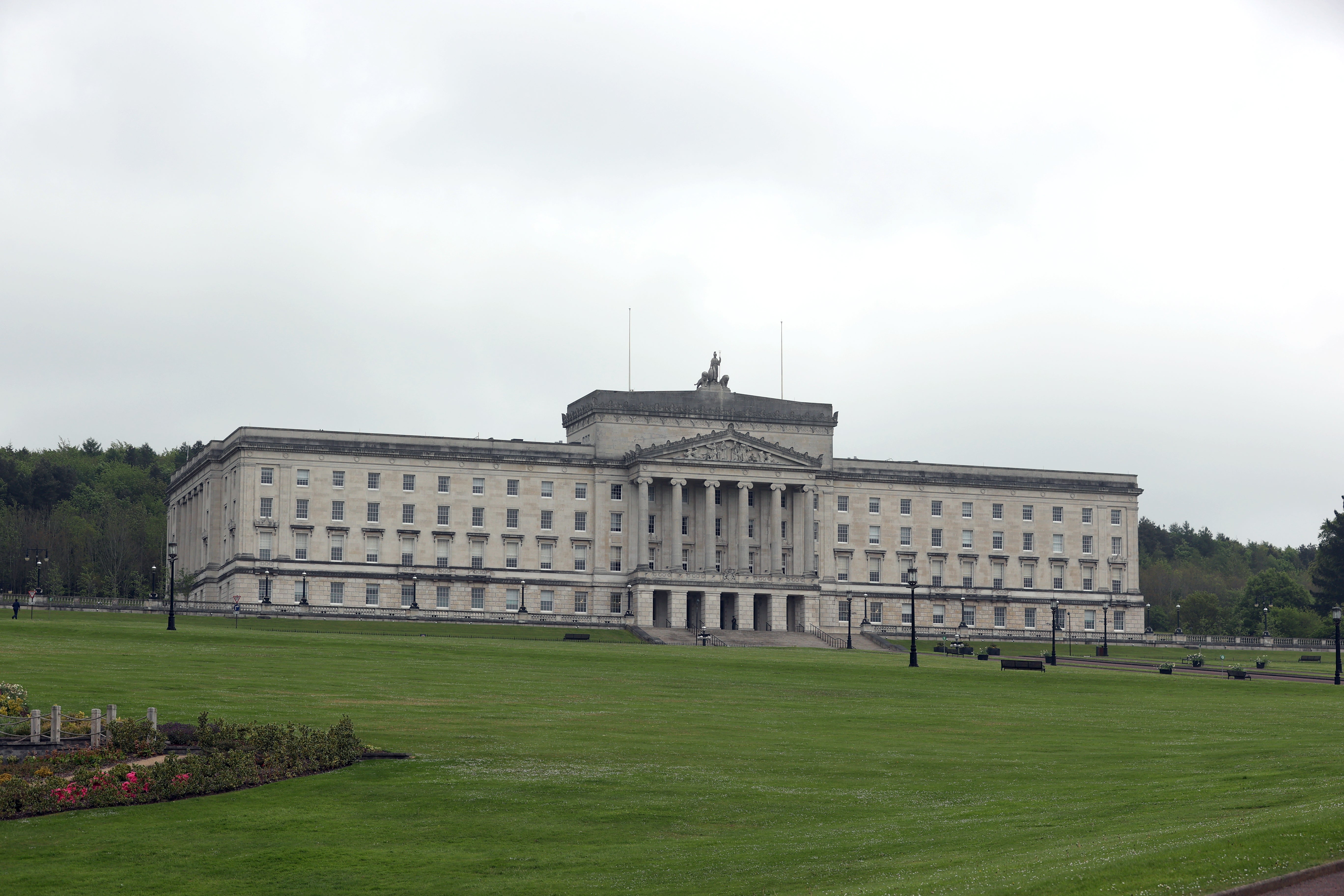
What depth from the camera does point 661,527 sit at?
5891 inches

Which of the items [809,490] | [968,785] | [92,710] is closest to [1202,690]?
[968,785]

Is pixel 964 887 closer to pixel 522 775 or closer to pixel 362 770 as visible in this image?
pixel 522 775

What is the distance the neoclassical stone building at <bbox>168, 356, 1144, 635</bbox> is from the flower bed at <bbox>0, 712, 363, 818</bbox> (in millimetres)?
94907

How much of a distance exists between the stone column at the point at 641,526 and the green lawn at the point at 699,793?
79.4m

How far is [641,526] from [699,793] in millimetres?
112616

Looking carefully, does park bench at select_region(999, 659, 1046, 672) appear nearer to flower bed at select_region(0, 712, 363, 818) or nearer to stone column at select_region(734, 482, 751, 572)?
flower bed at select_region(0, 712, 363, 818)

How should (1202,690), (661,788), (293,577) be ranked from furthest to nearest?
(293,577) → (1202,690) → (661,788)

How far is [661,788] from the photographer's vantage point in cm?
3625

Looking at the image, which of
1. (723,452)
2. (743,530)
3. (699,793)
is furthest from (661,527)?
(699,793)

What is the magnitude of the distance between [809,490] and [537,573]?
26881 millimetres

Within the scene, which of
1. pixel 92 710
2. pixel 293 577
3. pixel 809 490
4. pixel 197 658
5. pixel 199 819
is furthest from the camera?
pixel 809 490

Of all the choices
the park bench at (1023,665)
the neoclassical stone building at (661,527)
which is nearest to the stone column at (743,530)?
the neoclassical stone building at (661,527)

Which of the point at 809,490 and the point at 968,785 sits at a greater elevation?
the point at 809,490

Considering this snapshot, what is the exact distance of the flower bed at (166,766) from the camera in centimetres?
3300
